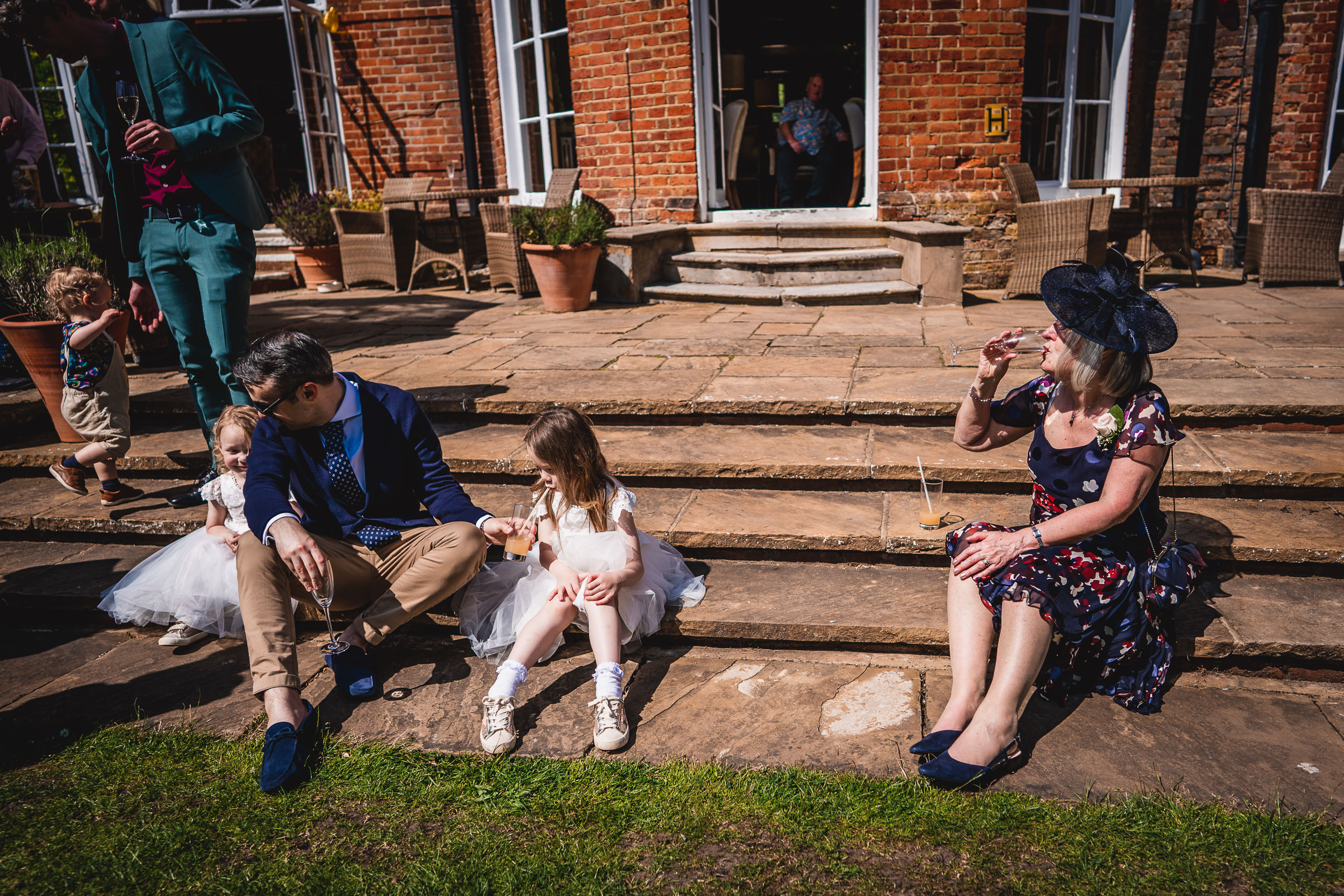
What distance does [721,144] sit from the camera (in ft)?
26.3

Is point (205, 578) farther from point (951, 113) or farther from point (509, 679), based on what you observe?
point (951, 113)

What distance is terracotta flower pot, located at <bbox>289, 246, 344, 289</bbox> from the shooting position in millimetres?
8992

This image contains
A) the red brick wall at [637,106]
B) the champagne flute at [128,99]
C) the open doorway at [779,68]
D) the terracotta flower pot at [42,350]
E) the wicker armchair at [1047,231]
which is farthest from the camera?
the open doorway at [779,68]

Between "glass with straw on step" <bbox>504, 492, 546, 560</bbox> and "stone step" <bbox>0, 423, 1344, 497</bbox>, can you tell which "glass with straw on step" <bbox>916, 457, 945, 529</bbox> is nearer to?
"stone step" <bbox>0, 423, 1344, 497</bbox>

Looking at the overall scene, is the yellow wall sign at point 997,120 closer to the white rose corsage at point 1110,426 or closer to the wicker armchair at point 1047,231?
the wicker armchair at point 1047,231

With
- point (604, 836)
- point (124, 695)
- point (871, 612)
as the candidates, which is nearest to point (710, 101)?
point (871, 612)

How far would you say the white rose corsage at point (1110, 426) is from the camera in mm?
2410

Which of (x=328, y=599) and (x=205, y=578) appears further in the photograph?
(x=205, y=578)

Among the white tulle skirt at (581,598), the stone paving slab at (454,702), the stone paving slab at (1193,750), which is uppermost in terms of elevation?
the white tulle skirt at (581,598)

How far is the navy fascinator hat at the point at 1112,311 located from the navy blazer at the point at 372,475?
6.33 feet

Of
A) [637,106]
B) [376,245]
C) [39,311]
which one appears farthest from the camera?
[376,245]

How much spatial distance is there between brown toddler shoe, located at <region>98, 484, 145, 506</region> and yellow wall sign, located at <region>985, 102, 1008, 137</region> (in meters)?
6.62

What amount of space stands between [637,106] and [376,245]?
292 centimetres

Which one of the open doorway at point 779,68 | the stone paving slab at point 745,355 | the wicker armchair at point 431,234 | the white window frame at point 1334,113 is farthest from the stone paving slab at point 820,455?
the open doorway at point 779,68
